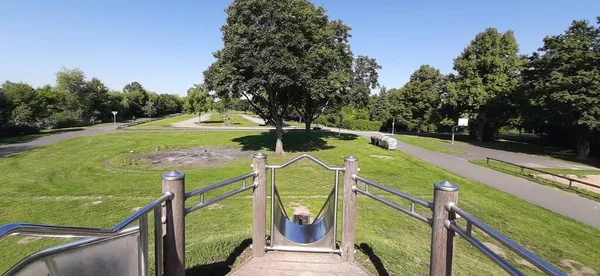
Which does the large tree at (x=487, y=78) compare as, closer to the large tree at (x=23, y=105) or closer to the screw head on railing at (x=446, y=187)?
the screw head on railing at (x=446, y=187)

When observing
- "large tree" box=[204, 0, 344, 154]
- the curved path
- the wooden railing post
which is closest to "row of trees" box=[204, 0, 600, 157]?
"large tree" box=[204, 0, 344, 154]

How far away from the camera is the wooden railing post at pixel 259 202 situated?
12.3 feet

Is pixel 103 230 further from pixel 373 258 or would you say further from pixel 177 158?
pixel 177 158

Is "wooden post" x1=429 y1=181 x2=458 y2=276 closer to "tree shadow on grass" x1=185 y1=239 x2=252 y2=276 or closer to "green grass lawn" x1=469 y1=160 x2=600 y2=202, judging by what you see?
"tree shadow on grass" x1=185 y1=239 x2=252 y2=276

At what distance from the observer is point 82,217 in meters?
7.51

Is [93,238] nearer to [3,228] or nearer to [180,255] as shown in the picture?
[3,228]

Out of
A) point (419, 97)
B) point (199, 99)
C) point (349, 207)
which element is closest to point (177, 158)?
point (349, 207)

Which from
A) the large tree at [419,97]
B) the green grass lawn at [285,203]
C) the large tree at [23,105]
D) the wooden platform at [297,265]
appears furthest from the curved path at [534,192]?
the large tree at [419,97]

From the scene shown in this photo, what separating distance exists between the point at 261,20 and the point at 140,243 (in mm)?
14330

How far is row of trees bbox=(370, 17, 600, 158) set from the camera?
752 inches

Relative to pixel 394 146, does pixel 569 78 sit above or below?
above

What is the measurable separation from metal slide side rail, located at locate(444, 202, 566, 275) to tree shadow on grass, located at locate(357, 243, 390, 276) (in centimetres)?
221

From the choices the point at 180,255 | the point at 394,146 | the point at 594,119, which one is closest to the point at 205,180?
the point at 180,255

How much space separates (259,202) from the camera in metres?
3.83
